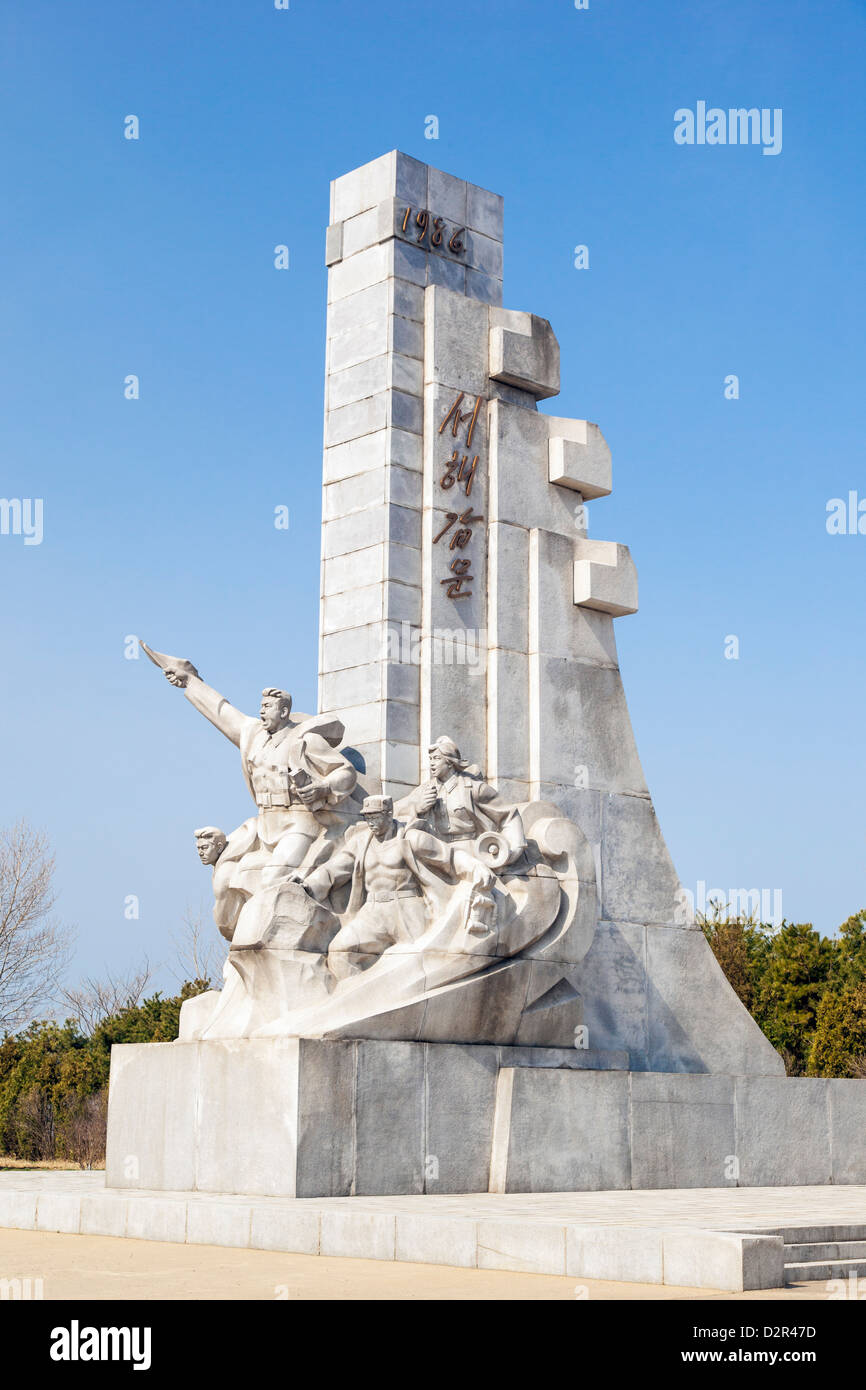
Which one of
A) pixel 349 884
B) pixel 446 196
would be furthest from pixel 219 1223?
pixel 446 196

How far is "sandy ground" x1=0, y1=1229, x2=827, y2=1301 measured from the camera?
21.6ft

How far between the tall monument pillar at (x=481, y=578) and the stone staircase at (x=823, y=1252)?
17.8 ft

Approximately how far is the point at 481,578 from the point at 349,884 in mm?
3357

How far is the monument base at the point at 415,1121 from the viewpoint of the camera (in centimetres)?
1067

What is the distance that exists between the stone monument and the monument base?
0.02m

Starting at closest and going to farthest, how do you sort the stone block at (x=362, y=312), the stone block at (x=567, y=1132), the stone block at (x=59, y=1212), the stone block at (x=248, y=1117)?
the stone block at (x=59, y=1212)
the stone block at (x=248, y=1117)
the stone block at (x=567, y=1132)
the stone block at (x=362, y=312)

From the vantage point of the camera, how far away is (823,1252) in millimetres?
7652

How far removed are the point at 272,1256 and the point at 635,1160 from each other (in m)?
5.00

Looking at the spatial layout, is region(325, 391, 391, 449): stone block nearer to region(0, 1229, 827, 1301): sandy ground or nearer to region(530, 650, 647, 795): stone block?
region(530, 650, 647, 795): stone block

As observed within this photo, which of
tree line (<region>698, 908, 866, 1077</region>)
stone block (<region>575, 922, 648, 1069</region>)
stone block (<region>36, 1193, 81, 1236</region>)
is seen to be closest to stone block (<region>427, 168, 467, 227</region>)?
stone block (<region>575, 922, 648, 1069</region>)

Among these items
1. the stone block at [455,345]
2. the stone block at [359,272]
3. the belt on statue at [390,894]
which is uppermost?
the stone block at [359,272]

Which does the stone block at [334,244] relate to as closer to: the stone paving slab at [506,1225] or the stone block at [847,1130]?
the stone paving slab at [506,1225]

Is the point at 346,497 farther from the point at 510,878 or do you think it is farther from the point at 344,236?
the point at 510,878

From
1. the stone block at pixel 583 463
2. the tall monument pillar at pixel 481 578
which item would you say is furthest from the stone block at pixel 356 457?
the stone block at pixel 583 463
